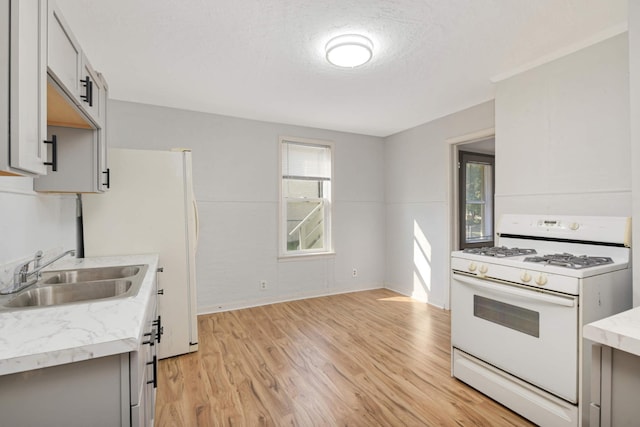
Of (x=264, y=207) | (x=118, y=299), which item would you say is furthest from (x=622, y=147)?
(x=264, y=207)

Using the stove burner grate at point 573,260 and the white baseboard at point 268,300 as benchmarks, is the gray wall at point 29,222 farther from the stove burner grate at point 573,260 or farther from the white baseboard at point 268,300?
the stove burner grate at point 573,260

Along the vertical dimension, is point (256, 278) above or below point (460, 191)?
below

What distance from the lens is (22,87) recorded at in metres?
0.97

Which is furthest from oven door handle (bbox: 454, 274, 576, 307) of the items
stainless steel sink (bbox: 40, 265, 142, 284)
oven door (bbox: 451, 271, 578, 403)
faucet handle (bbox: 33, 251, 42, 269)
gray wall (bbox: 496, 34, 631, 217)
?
faucet handle (bbox: 33, 251, 42, 269)

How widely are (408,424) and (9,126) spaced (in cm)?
234

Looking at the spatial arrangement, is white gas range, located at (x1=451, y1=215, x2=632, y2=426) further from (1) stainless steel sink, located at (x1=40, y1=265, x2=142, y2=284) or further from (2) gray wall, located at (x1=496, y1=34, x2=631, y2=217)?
(1) stainless steel sink, located at (x1=40, y1=265, x2=142, y2=284)

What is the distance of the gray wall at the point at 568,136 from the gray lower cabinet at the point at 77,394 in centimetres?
288

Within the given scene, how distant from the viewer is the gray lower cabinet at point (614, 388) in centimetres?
98

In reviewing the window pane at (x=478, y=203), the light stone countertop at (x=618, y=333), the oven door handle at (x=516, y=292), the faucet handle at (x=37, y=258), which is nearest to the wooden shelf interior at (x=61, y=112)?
the faucet handle at (x=37, y=258)

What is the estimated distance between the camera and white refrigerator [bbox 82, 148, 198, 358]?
2.54 meters

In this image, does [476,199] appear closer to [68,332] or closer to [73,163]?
[73,163]

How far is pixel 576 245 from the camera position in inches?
84.6

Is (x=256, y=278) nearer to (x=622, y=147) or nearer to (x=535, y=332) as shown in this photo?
(x=535, y=332)

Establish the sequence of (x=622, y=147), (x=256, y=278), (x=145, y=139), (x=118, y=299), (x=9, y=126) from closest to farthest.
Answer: (x=9, y=126) → (x=118, y=299) → (x=622, y=147) → (x=145, y=139) → (x=256, y=278)
